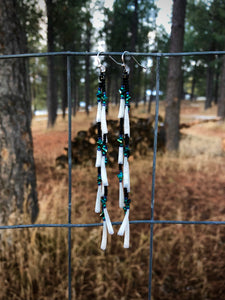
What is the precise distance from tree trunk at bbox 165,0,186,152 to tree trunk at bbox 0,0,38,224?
3.15 meters

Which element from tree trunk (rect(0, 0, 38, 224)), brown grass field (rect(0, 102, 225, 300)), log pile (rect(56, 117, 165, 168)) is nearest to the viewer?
brown grass field (rect(0, 102, 225, 300))

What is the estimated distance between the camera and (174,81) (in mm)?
5230

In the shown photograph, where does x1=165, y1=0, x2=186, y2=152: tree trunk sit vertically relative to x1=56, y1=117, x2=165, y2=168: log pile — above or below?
above

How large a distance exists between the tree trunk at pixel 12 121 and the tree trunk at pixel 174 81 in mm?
3146

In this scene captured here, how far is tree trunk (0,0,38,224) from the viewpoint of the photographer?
2303 mm

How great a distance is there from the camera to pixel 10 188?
93.3 inches

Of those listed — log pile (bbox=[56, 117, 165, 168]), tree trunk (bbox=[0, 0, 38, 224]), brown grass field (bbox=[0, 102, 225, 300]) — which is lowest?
brown grass field (bbox=[0, 102, 225, 300])

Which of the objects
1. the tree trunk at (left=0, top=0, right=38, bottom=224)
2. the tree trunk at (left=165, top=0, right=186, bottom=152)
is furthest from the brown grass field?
the tree trunk at (left=165, top=0, right=186, bottom=152)

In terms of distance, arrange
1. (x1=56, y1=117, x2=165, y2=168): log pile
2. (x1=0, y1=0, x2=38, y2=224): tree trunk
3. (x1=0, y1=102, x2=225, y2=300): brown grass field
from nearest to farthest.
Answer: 1. (x1=0, y1=102, x2=225, y2=300): brown grass field
2. (x1=0, y1=0, x2=38, y2=224): tree trunk
3. (x1=56, y1=117, x2=165, y2=168): log pile

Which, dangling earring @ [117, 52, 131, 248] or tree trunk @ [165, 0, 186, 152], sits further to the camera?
tree trunk @ [165, 0, 186, 152]

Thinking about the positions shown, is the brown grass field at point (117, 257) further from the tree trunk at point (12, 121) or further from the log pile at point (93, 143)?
the log pile at point (93, 143)

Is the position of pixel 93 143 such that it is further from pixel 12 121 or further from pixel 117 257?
pixel 117 257

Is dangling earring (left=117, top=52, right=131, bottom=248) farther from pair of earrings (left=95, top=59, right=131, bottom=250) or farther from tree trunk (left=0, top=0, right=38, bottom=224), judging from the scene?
tree trunk (left=0, top=0, right=38, bottom=224)

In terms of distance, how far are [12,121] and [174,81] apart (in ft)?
12.5
